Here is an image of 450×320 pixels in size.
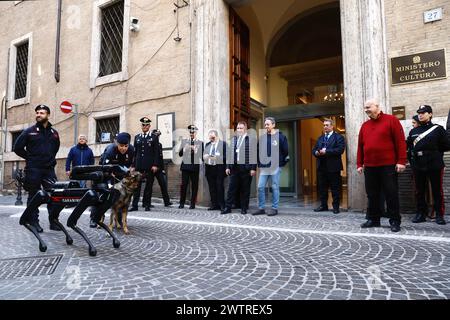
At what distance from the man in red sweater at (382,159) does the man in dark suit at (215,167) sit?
11.6 feet

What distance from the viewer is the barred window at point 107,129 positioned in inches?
452

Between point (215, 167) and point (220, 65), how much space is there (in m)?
3.28

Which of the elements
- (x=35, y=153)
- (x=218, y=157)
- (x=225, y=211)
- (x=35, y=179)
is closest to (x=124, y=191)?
(x=35, y=179)

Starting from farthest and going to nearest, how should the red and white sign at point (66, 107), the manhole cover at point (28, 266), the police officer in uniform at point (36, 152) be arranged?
the red and white sign at point (66, 107) < the police officer in uniform at point (36, 152) < the manhole cover at point (28, 266)

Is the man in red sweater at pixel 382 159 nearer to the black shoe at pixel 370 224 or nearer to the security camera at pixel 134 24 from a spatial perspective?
the black shoe at pixel 370 224

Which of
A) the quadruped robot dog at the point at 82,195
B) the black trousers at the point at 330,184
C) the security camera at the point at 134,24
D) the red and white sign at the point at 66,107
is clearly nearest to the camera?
the quadruped robot dog at the point at 82,195

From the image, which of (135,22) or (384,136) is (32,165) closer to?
(384,136)

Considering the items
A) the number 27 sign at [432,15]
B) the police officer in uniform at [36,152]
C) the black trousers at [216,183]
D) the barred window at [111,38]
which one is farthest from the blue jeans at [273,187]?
the barred window at [111,38]

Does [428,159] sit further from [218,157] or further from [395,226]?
[218,157]

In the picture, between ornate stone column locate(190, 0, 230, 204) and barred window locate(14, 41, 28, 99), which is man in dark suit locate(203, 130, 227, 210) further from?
barred window locate(14, 41, 28, 99)

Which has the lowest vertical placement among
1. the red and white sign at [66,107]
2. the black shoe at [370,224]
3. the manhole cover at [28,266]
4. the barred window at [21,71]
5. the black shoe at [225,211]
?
the manhole cover at [28,266]

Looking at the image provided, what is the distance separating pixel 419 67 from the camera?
6898 mm

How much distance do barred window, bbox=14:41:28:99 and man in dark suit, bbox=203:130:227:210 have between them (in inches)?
443

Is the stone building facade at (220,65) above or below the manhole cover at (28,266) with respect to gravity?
above
